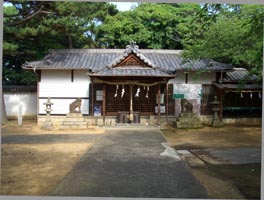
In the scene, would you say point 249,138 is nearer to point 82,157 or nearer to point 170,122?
point 170,122

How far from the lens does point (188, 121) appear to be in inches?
738

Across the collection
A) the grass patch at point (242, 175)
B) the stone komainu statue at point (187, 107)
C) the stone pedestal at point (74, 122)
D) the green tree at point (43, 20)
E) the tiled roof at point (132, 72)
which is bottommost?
the grass patch at point (242, 175)

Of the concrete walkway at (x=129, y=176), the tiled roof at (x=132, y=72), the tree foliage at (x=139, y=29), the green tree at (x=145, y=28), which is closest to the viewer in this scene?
the concrete walkway at (x=129, y=176)

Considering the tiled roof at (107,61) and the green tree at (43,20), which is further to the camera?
the tiled roof at (107,61)

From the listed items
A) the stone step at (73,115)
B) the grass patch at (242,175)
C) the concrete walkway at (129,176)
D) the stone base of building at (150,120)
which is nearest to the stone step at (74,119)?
the stone step at (73,115)

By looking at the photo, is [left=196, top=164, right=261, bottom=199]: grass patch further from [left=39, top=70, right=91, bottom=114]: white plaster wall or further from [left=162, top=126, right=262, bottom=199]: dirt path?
[left=39, top=70, right=91, bottom=114]: white plaster wall

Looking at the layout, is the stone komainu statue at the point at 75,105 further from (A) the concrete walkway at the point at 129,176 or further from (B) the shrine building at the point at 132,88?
(A) the concrete walkway at the point at 129,176

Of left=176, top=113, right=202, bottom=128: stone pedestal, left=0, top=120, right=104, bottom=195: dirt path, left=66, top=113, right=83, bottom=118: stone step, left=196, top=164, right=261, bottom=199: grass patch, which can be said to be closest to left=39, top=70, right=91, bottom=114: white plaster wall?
left=66, top=113, right=83, bottom=118: stone step

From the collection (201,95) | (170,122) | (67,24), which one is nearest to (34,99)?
→ (67,24)

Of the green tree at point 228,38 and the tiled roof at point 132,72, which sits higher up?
the green tree at point 228,38

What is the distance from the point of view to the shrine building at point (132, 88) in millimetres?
19422

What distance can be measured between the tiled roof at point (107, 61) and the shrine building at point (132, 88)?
0.06 metres

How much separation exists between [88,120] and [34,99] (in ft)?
16.1

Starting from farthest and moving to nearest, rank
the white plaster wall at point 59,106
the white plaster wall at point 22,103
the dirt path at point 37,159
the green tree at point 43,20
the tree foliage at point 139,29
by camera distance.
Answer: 1. the white plaster wall at point 22,103
2. the white plaster wall at point 59,106
3. the green tree at point 43,20
4. the tree foliage at point 139,29
5. the dirt path at point 37,159
